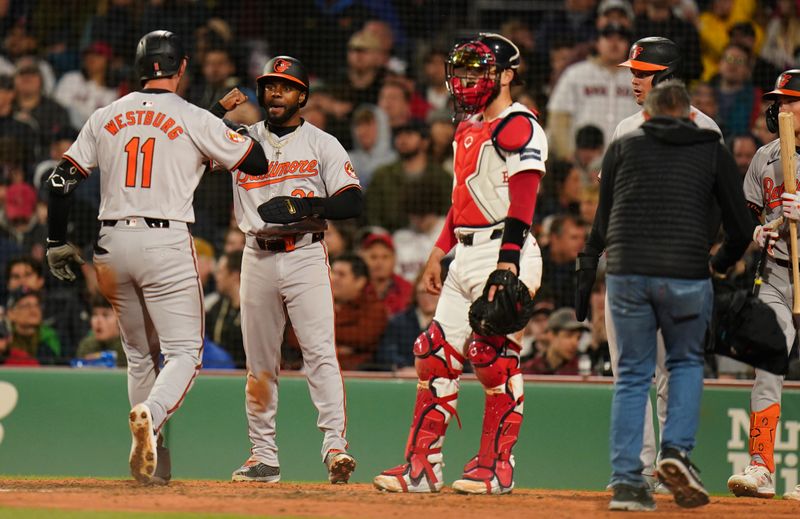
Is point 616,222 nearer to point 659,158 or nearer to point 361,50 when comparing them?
point 659,158

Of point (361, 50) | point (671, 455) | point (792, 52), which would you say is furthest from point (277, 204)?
point (792, 52)

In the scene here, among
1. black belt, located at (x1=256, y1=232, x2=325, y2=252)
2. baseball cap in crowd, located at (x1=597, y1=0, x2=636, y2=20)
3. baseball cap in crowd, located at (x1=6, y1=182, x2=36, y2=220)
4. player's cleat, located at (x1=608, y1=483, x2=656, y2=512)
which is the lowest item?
player's cleat, located at (x1=608, y1=483, x2=656, y2=512)

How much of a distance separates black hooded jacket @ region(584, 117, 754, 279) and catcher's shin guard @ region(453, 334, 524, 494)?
2.49 feet

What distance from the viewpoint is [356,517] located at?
189 inches

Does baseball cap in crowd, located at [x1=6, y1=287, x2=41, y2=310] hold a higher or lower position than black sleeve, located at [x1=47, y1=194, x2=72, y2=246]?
lower

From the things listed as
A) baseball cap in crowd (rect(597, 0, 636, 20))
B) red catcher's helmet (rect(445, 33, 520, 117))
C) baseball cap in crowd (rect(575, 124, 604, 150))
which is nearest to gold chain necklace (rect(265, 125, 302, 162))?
red catcher's helmet (rect(445, 33, 520, 117))

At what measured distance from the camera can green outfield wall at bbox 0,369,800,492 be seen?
755 cm

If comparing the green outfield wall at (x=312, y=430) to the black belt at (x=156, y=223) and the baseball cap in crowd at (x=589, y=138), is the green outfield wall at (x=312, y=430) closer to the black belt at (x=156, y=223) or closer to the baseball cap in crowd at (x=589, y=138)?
the black belt at (x=156, y=223)

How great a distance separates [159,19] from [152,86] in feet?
20.7

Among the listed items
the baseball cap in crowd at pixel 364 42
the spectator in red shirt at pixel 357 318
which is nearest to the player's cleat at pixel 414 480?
the spectator in red shirt at pixel 357 318

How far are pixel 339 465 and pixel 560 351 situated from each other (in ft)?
8.15

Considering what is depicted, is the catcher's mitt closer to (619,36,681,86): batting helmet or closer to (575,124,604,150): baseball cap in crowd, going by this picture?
(619,36,681,86): batting helmet

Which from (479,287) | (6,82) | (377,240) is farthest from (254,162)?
(6,82)

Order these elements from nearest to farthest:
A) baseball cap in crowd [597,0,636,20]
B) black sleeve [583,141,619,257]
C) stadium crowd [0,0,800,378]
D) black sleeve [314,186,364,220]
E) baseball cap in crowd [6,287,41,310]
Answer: black sleeve [583,141,619,257] → black sleeve [314,186,364,220] → stadium crowd [0,0,800,378] → baseball cap in crowd [6,287,41,310] → baseball cap in crowd [597,0,636,20]
